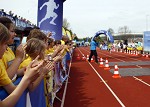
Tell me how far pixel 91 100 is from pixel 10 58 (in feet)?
14.1

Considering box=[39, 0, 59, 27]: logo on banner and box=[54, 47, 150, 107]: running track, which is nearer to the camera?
box=[54, 47, 150, 107]: running track

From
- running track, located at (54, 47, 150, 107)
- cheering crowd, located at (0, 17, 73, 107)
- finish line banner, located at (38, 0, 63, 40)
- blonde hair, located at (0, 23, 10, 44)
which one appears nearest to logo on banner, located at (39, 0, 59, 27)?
finish line banner, located at (38, 0, 63, 40)

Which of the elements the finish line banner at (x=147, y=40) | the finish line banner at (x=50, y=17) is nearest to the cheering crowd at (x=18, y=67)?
the finish line banner at (x=50, y=17)

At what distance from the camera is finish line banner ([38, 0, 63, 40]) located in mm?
12156

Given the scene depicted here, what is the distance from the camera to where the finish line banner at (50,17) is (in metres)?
12.2

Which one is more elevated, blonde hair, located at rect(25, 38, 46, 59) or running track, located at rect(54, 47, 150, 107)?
blonde hair, located at rect(25, 38, 46, 59)

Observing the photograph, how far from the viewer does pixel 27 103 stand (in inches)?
124

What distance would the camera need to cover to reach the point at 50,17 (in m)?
12.4

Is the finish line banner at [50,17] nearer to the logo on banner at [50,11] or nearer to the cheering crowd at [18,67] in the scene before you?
the logo on banner at [50,11]

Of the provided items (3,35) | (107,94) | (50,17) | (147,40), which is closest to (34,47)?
(3,35)

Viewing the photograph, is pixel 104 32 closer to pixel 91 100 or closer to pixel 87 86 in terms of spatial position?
pixel 87 86

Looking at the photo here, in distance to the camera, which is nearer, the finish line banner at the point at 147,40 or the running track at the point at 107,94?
the running track at the point at 107,94

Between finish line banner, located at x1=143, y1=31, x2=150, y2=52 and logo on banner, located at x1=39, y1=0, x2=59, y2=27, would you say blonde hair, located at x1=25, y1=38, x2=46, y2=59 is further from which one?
finish line banner, located at x1=143, y1=31, x2=150, y2=52

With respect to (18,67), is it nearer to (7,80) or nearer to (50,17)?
(7,80)
